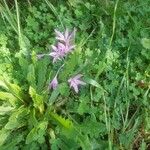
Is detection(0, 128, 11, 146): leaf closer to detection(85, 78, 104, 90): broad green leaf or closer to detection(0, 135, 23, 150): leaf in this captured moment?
detection(0, 135, 23, 150): leaf

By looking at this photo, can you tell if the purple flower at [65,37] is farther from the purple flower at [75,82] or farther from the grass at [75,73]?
the purple flower at [75,82]

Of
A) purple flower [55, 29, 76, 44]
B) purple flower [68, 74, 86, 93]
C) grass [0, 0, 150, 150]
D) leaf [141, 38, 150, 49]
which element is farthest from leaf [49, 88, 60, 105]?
leaf [141, 38, 150, 49]

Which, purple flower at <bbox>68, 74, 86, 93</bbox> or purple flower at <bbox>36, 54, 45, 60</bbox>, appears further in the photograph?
purple flower at <bbox>36, 54, 45, 60</bbox>

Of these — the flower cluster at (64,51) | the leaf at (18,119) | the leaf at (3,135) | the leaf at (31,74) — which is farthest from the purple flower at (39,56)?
the leaf at (3,135)

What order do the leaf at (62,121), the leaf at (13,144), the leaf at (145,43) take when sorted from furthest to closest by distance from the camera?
the leaf at (145,43)
the leaf at (13,144)
the leaf at (62,121)

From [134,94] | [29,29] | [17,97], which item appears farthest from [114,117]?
[29,29]

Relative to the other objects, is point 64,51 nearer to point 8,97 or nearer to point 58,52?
point 58,52

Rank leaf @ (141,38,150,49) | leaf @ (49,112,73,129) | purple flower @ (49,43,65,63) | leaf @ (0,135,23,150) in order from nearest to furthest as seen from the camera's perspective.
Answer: leaf @ (49,112,73,129)
leaf @ (0,135,23,150)
purple flower @ (49,43,65,63)
leaf @ (141,38,150,49)

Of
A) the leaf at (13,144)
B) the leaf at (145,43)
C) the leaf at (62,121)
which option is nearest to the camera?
the leaf at (62,121)

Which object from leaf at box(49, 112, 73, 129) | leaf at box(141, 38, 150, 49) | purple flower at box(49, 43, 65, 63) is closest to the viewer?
leaf at box(49, 112, 73, 129)

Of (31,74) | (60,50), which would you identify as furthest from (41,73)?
(60,50)
